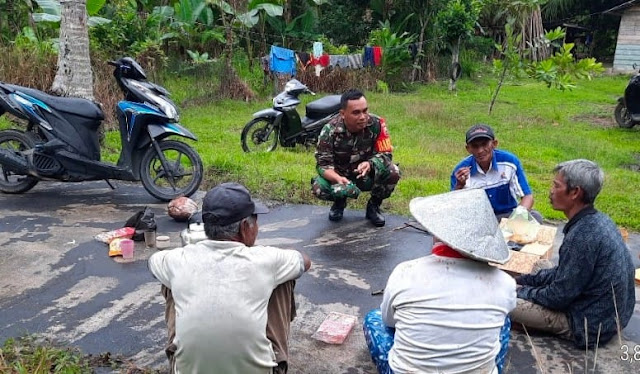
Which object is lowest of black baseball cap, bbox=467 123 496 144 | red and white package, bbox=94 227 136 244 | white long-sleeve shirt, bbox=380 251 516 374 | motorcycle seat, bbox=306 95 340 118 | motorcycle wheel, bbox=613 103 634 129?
motorcycle wheel, bbox=613 103 634 129

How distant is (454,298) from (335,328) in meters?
1.30

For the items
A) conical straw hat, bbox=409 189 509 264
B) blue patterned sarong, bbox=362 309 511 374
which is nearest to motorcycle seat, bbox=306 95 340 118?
blue patterned sarong, bbox=362 309 511 374

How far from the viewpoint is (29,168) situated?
19.1 feet

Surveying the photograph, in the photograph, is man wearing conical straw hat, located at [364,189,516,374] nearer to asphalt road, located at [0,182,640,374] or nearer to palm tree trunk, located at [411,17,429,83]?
asphalt road, located at [0,182,640,374]

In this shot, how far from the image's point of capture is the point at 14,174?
19.9 feet

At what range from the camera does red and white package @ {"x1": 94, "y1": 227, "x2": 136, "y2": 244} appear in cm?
489

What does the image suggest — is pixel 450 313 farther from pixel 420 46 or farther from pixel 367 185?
pixel 420 46

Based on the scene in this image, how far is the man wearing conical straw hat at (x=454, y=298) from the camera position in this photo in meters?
2.35

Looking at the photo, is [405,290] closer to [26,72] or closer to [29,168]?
[29,168]

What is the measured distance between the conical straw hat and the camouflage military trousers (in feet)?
8.69

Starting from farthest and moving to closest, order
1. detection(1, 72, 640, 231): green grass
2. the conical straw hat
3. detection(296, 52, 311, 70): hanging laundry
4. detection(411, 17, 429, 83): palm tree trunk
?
1. detection(411, 17, 429, 83): palm tree trunk
2. detection(296, 52, 311, 70): hanging laundry
3. detection(1, 72, 640, 231): green grass
4. the conical straw hat

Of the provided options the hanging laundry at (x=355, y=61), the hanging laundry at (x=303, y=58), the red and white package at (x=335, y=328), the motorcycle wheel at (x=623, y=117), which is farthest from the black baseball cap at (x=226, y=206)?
the hanging laundry at (x=355, y=61)

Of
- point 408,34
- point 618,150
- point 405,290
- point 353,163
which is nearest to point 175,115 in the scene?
point 353,163

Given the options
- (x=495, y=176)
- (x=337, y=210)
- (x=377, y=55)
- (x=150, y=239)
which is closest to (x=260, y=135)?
(x=337, y=210)
